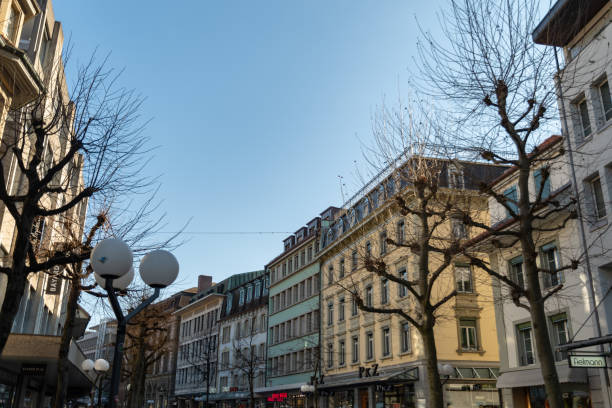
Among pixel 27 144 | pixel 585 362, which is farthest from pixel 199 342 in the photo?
pixel 585 362

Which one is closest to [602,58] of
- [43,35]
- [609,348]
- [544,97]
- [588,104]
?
[588,104]

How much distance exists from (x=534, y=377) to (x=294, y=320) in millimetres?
30413

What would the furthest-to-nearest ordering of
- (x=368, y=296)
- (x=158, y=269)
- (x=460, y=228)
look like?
(x=368, y=296), (x=460, y=228), (x=158, y=269)

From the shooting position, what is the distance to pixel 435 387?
51.3 ft

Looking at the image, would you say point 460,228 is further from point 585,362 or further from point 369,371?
point 369,371

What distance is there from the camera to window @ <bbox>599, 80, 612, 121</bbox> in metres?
18.0

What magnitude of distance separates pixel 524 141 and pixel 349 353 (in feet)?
89.3

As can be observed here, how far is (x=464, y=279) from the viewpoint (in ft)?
100

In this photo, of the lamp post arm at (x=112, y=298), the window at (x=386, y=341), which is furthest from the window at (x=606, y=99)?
the window at (x=386, y=341)

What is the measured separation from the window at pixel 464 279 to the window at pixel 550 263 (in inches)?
389

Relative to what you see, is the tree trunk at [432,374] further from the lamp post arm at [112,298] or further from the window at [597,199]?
the lamp post arm at [112,298]

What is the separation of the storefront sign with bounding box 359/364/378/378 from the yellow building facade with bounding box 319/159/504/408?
59 mm

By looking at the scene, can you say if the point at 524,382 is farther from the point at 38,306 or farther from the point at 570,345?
the point at 38,306

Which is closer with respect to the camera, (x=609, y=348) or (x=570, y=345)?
(x=570, y=345)
